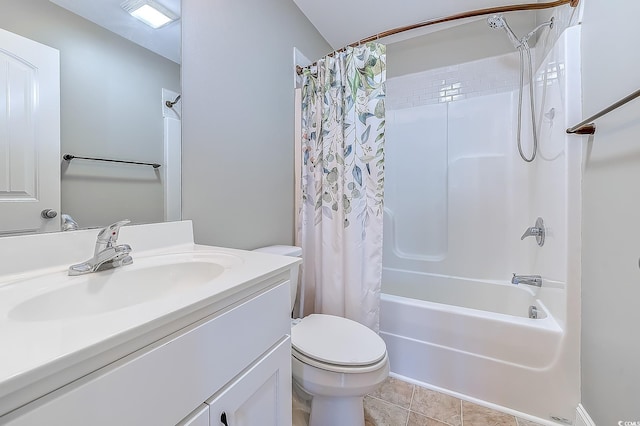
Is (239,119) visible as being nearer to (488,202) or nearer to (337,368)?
(337,368)

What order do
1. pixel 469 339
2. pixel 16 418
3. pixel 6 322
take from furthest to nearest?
pixel 469 339, pixel 6 322, pixel 16 418

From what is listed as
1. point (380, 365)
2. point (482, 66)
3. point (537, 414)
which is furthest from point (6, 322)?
point (482, 66)

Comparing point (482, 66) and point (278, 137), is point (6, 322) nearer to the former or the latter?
point (278, 137)

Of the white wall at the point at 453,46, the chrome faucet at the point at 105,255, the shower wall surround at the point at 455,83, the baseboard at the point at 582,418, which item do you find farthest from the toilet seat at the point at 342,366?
the white wall at the point at 453,46

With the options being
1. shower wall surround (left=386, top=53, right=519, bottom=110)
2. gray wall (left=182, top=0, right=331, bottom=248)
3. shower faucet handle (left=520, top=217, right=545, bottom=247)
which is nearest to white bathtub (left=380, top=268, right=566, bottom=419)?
shower faucet handle (left=520, top=217, right=545, bottom=247)

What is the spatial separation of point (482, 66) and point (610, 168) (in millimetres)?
1348

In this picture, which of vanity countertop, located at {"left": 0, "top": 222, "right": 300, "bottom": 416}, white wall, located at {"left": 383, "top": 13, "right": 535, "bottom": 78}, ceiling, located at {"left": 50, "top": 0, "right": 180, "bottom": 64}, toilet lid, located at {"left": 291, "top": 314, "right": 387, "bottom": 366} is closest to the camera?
vanity countertop, located at {"left": 0, "top": 222, "right": 300, "bottom": 416}

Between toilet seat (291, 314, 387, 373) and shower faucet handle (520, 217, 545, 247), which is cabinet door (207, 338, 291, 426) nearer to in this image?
toilet seat (291, 314, 387, 373)

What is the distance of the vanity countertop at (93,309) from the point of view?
1.07ft

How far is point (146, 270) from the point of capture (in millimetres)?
788

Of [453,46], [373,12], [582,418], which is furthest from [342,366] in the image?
[453,46]

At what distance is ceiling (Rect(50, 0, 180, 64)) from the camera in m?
0.81

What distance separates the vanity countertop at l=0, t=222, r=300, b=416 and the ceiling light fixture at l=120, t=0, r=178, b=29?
2.40 ft

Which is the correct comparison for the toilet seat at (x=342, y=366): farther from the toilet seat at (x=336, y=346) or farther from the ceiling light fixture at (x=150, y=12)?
the ceiling light fixture at (x=150, y=12)
